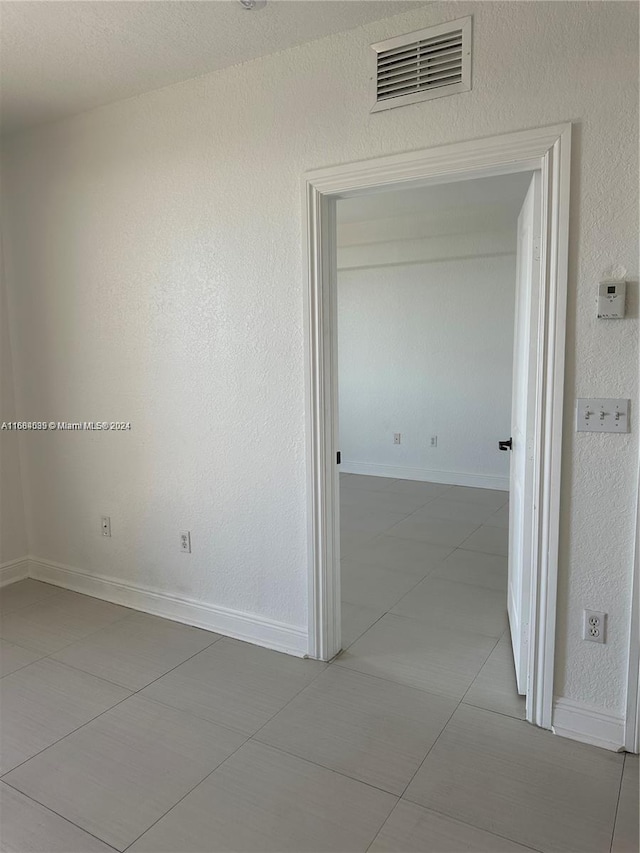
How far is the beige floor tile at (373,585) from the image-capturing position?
322 centimetres

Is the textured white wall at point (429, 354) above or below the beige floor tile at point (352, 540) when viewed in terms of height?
above

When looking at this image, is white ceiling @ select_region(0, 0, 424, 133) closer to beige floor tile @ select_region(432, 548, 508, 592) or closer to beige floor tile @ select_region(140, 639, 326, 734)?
beige floor tile @ select_region(140, 639, 326, 734)

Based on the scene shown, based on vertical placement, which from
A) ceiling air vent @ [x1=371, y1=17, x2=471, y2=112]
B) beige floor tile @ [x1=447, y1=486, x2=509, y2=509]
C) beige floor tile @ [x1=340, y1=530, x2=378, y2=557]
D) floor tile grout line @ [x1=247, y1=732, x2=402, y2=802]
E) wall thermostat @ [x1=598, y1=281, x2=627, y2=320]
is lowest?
floor tile grout line @ [x1=247, y1=732, x2=402, y2=802]

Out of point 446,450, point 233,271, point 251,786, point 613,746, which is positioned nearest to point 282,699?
point 251,786

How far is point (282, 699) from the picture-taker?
2.32 meters

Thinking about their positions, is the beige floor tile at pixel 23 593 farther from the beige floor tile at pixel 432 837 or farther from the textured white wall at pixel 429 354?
the textured white wall at pixel 429 354

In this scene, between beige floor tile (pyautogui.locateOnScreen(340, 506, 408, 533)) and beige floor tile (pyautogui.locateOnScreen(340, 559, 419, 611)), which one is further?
beige floor tile (pyautogui.locateOnScreen(340, 506, 408, 533))

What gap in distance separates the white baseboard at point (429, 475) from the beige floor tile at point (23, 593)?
3.63 m

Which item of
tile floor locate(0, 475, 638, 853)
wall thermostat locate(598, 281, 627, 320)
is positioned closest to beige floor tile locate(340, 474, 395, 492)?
tile floor locate(0, 475, 638, 853)

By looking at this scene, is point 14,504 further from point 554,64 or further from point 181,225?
point 554,64

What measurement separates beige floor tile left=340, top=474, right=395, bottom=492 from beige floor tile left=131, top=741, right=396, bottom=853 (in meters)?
3.87

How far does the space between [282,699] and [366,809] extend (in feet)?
2.11

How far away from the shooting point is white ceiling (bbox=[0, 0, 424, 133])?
6.76ft

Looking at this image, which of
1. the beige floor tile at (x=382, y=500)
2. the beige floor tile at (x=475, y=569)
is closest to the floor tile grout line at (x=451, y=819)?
the beige floor tile at (x=475, y=569)
